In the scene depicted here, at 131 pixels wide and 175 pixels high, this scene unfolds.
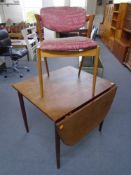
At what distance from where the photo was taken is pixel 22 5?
5262mm

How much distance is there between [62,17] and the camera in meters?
1.46

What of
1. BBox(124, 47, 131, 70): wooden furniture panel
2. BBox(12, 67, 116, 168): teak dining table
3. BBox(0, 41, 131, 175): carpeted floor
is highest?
BBox(12, 67, 116, 168): teak dining table

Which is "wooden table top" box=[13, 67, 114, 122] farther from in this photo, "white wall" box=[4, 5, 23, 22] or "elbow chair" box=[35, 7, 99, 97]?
"white wall" box=[4, 5, 23, 22]

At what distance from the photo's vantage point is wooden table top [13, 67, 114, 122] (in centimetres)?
109

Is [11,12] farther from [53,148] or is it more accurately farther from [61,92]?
[53,148]

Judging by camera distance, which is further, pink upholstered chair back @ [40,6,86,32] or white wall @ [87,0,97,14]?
white wall @ [87,0,97,14]

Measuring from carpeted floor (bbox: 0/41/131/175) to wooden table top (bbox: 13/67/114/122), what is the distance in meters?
0.60

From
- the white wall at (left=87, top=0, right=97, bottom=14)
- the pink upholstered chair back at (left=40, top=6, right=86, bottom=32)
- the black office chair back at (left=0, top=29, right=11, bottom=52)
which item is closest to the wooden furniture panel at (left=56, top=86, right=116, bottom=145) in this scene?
the pink upholstered chair back at (left=40, top=6, right=86, bottom=32)

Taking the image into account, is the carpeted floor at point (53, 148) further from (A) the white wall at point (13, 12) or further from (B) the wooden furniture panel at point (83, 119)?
(A) the white wall at point (13, 12)

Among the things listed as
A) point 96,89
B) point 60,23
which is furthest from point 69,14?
point 96,89

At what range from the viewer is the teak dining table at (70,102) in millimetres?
1048

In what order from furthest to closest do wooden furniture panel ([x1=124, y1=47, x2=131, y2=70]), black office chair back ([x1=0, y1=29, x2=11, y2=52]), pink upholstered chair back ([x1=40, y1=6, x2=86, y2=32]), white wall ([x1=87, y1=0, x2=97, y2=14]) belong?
white wall ([x1=87, y1=0, x2=97, y2=14]) < wooden furniture panel ([x1=124, y1=47, x2=131, y2=70]) < black office chair back ([x1=0, y1=29, x2=11, y2=52]) < pink upholstered chair back ([x1=40, y1=6, x2=86, y2=32])

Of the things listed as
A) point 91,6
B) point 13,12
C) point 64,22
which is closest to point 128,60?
point 64,22

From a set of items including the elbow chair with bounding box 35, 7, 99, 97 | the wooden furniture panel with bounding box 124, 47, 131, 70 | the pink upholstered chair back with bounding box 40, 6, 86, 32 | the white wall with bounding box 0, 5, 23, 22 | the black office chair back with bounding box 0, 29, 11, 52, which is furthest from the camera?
the white wall with bounding box 0, 5, 23, 22
